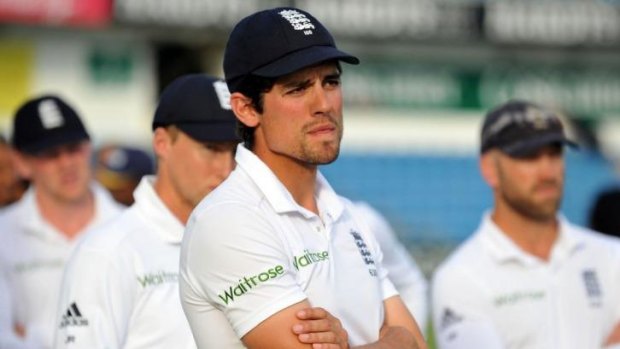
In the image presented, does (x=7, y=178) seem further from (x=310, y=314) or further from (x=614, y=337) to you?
(x=310, y=314)

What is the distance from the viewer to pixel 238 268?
3926 millimetres

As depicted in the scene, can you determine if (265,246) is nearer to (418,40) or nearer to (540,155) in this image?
(540,155)

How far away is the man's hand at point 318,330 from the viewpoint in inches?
152

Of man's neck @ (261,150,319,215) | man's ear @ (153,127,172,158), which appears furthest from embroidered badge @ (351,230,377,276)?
man's ear @ (153,127,172,158)

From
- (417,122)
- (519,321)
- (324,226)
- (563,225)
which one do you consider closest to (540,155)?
(563,225)

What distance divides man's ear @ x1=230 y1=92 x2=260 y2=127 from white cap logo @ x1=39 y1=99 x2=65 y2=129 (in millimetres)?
3272

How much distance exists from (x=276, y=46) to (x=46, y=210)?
374cm

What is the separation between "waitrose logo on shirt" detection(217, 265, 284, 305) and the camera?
391 centimetres

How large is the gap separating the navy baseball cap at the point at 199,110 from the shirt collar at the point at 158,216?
0.27 metres

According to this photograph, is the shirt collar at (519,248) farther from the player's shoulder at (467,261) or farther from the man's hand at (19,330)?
the man's hand at (19,330)

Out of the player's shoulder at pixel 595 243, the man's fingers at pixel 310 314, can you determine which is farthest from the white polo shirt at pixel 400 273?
the man's fingers at pixel 310 314

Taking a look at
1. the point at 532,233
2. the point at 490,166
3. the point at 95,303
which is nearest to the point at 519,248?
the point at 532,233

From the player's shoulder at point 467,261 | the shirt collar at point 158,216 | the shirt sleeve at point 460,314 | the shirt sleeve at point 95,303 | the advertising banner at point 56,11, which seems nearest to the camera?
the shirt sleeve at point 95,303

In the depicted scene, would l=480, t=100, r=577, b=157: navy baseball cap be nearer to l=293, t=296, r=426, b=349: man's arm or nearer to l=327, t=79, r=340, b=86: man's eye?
l=293, t=296, r=426, b=349: man's arm
